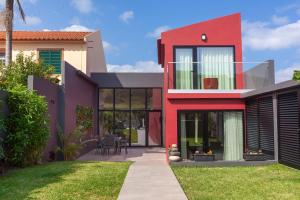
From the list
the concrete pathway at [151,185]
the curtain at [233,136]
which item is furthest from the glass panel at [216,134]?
the concrete pathway at [151,185]

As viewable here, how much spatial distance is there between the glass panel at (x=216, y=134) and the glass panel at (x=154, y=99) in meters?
8.40

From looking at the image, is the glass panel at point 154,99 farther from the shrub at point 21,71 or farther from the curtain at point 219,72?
the curtain at point 219,72

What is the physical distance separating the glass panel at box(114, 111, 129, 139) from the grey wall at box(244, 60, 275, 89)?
31.6 ft

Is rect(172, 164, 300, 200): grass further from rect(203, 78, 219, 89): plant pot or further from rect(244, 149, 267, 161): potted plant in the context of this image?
rect(203, 78, 219, 89): plant pot

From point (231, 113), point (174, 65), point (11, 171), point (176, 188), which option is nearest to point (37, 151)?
point (11, 171)

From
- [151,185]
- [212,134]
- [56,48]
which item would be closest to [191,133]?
[212,134]

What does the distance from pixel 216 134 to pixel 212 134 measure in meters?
0.17

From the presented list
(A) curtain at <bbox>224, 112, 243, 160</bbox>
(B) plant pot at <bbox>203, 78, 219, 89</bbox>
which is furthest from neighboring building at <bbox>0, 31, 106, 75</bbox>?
(A) curtain at <bbox>224, 112, 243, 160</bbox>

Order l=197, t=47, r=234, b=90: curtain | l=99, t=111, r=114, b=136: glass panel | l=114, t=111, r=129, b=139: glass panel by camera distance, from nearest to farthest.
Result: l=197, t=47, r=234, b=90: curtain < l=114, t=111, r=129, b=139: glass panel < l=99, t=111, r=114, b=136: glass panel

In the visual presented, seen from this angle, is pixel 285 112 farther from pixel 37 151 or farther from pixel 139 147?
pixel 139 147

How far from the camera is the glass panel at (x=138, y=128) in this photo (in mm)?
23172

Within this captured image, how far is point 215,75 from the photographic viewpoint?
15.8 metres

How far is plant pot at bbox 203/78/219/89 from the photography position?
614 inches

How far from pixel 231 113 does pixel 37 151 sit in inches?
308
